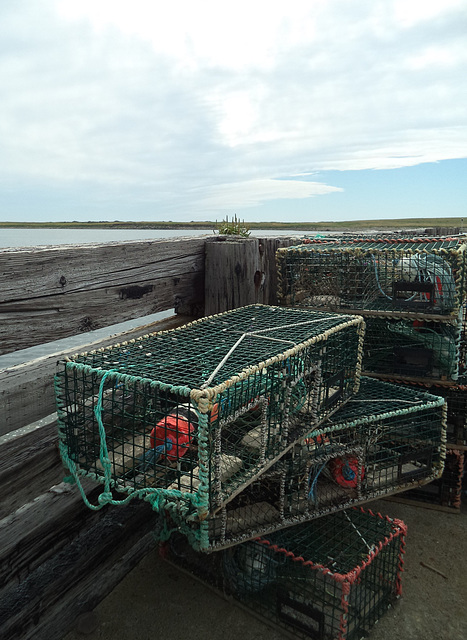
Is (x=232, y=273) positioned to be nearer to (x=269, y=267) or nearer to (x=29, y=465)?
(x=269, y=267)

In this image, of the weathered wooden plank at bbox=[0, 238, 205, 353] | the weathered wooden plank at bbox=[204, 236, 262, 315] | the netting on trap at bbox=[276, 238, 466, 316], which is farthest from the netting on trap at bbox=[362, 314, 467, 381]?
the weathered wooden plank at bbox=[0, 238, 205, 353]

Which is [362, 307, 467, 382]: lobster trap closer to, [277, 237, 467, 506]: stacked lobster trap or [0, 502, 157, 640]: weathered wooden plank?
[277, 237, 467, 506]: stacked lobster trap

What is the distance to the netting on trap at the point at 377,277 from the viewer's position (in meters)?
3.75

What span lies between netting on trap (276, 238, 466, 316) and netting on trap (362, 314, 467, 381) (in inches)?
9.5

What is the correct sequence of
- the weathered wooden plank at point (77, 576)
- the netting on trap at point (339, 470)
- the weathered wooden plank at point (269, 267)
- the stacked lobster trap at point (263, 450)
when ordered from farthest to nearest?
the weathered wooden plank at point (269, 267) < the netting on trap at point (339, 470) < the weathered wooden plank at point (77, 576) < the stacked lobster trap at point (263, 450)

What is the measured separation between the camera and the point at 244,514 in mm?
2959

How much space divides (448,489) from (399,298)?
6.32ft

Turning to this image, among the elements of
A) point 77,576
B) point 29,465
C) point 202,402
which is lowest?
point 77,576

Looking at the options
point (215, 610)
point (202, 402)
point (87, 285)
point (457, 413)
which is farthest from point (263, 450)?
point (457, 413)

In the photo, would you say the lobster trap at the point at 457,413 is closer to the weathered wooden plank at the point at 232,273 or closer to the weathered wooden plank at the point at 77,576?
the weathered wooden plank at the point at 232,273

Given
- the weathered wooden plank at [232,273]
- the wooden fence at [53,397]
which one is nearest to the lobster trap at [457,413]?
the weathered wooden plank at [232,273]

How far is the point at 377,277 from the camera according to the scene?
398 cm

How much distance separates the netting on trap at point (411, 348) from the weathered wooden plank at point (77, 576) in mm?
2332

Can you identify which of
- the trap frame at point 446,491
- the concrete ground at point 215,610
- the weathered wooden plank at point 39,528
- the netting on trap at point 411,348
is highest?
the netting on trap at point 411,348
